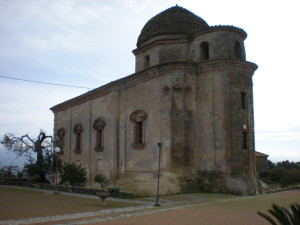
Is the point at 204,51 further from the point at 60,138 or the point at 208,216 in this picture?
the point at 60,138

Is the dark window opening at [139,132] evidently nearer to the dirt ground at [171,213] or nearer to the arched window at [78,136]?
the dirt ground at [171,213]

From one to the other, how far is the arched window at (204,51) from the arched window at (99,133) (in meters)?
9.98

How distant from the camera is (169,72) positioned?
2175 centimetres

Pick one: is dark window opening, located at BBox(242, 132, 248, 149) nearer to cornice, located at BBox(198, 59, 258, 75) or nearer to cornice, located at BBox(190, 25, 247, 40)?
cornice, located at BBox(198, 59, 258, 75)

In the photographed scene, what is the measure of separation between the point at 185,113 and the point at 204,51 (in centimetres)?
481

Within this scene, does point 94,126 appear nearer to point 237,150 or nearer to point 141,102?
point 141,102

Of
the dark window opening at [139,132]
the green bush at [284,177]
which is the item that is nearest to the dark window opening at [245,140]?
the dark window opening at [139,132]

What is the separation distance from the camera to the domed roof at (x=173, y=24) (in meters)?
24.7

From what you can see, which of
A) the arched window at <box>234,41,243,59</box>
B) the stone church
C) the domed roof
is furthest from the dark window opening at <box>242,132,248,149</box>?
the domed roof

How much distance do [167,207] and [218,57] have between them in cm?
1103

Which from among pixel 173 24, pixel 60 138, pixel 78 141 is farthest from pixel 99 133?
pixel 173 24

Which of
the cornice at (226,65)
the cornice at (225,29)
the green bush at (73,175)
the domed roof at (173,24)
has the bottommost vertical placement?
the green bush at (73,175)

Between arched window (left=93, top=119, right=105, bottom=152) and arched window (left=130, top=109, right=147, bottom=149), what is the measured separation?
14.7 ft

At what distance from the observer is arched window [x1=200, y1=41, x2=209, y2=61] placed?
2280 cm
